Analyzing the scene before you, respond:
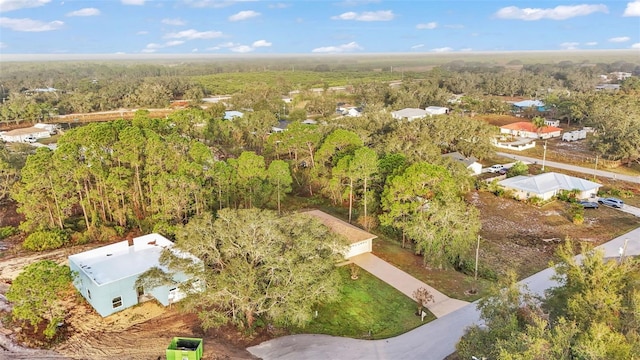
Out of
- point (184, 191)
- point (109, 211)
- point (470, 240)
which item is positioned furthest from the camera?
point (109, 211)

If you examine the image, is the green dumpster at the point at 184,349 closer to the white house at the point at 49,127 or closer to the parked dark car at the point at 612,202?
the parked dark car at the point at 612,202

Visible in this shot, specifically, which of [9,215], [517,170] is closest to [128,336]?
[9,215]

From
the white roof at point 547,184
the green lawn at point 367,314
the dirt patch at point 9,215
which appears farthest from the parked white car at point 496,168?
the dirt patch at point 9,215

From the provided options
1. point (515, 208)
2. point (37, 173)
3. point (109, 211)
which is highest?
point (37, 173)

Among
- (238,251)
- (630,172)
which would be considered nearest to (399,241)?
(238,251)

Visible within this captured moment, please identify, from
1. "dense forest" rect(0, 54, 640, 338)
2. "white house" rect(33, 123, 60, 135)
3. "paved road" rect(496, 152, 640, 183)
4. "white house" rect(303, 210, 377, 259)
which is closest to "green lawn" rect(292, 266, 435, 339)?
"dense forest" rect(0, 54, 640, 338)

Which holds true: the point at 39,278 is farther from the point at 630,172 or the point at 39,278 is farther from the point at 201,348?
the point at 630,172

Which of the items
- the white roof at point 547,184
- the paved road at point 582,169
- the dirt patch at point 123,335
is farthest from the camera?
the paved road at point 582,169
